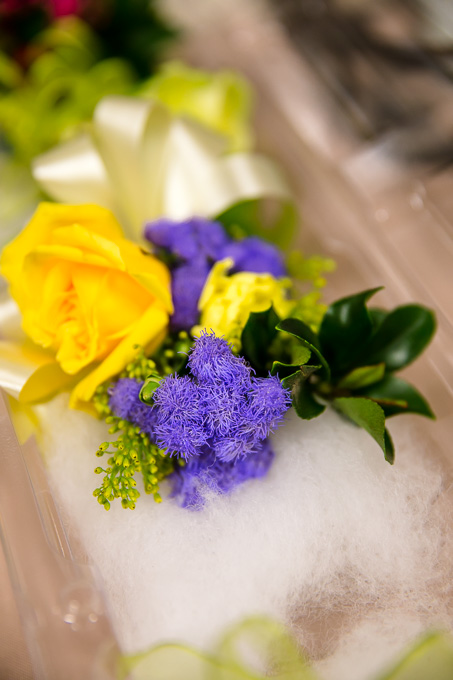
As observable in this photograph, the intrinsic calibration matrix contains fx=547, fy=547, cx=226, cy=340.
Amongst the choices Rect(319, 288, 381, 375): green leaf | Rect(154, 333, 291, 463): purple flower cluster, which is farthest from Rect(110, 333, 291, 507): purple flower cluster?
Rect(319, 288, 381, 375): green leaf

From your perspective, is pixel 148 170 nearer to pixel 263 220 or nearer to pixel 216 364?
pixel 263 220

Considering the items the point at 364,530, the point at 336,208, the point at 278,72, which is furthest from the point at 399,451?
the point at 278,72

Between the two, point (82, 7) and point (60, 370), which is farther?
point (82, 7)

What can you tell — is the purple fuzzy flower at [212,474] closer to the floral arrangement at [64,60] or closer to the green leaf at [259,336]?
the green leaf at [259,336]

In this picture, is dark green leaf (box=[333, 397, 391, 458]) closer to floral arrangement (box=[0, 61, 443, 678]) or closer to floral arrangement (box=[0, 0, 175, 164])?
floral arrangement (box=[0, 61, 443, 678])

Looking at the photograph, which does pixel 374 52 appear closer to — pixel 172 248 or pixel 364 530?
pixel 172 248

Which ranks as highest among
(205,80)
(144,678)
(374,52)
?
(374,52)
